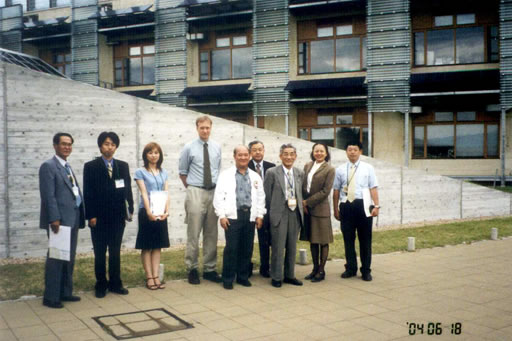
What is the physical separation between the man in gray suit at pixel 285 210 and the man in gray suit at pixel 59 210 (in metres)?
2.55

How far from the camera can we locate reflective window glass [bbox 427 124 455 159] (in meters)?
23.9

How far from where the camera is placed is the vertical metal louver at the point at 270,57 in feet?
82.0

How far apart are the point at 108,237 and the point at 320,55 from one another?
20843 millimetres

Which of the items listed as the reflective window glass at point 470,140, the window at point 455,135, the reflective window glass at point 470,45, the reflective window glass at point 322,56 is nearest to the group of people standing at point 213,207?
the window at point 455,135

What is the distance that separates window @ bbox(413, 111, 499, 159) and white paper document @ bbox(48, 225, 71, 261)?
20.8 m

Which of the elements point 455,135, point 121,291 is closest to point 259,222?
point 121,291

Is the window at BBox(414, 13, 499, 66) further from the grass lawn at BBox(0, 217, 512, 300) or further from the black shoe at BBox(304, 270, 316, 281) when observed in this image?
the black shoe at BBox(304, 270, 316, 281)

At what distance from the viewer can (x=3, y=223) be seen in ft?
29.5

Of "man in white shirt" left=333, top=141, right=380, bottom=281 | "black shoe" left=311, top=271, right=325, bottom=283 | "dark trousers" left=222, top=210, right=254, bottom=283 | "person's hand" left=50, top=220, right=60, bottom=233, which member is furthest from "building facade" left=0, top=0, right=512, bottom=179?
"person's hand" left=50, top=220, right=60, bottom=233

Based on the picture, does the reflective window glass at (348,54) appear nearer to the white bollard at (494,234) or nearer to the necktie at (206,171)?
the white bollard at (494,234)

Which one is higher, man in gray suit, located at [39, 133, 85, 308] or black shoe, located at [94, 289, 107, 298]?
man in gray suit, located at [39, 133, 85, 308]

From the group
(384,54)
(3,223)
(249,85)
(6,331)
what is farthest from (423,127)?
(6,331)

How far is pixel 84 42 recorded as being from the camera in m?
28.4

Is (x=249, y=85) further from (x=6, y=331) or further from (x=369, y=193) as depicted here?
(x=6, y=331)
